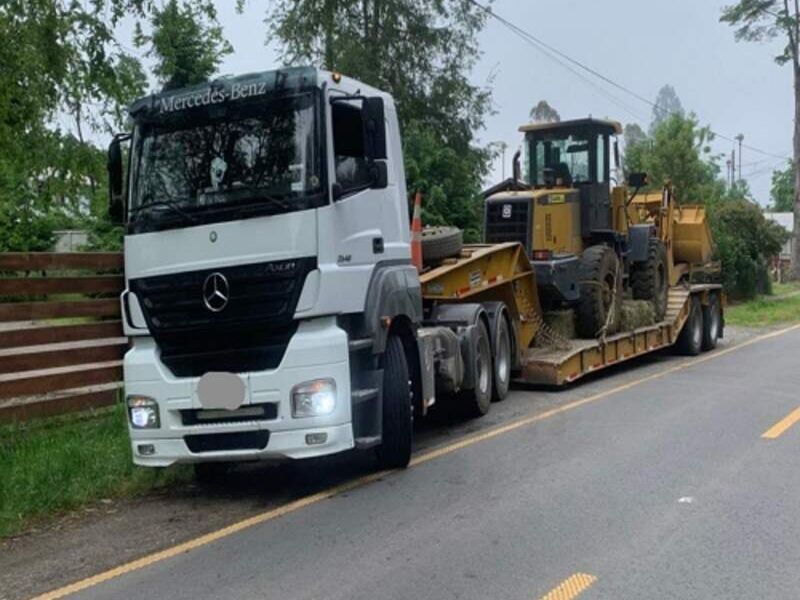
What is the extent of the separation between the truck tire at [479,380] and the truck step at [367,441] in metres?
3.01

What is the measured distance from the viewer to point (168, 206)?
280 inches

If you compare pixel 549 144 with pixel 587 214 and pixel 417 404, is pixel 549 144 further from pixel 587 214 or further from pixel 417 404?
pixel 417 404

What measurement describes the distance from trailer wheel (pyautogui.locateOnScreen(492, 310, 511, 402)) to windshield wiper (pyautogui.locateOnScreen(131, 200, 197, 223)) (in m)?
5.17

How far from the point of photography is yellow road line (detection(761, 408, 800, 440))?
29.6 feet

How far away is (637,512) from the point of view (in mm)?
6418

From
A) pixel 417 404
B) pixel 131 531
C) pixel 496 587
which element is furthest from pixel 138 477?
pixel 496 587

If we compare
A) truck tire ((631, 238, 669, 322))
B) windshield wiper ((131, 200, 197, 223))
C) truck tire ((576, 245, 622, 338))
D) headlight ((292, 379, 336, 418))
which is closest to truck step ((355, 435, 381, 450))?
headlight ((292, 379, 336, 418))

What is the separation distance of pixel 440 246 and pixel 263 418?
490cm

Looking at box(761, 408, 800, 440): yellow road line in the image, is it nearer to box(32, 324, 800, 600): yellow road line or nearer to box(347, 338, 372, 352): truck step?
box(32, 324, 800, 600): yellow road line

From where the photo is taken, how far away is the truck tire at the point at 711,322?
17.9m

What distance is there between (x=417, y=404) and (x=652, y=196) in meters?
10.8

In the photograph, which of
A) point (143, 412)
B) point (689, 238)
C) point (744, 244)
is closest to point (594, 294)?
point (689, 238)

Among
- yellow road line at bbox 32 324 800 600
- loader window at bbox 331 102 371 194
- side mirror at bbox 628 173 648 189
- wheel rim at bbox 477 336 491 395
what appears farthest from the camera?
side mirror at bbox 628 173 648 189

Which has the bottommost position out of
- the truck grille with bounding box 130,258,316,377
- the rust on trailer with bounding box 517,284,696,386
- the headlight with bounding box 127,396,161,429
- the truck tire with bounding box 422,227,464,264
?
the rust on trailer with bounding box 517,284,696,386
